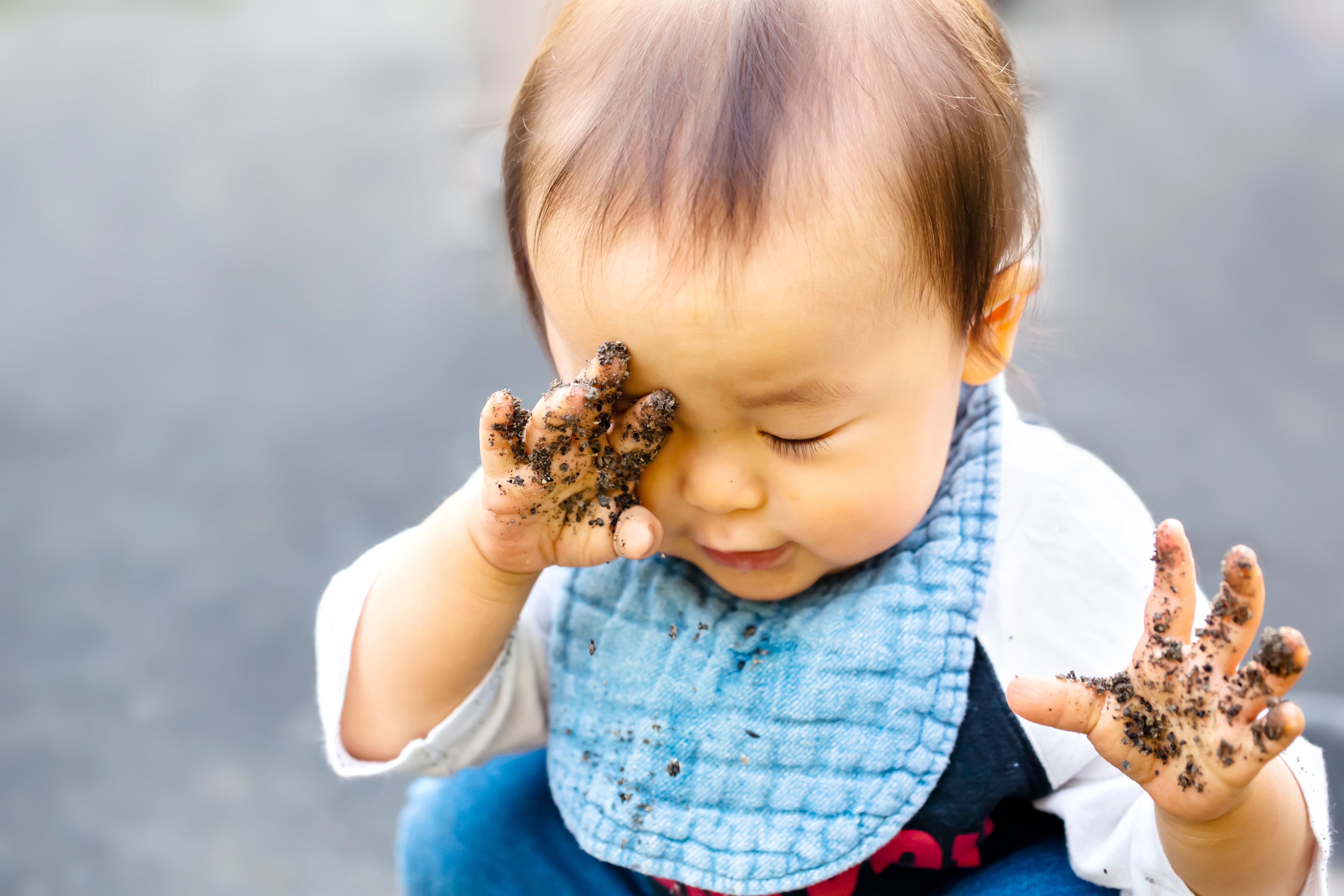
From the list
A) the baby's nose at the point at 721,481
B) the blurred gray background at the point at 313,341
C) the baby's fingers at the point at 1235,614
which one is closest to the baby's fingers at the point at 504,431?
the baby's nose at the point at 721,481

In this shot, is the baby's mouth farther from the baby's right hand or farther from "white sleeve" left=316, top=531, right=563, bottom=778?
"white sleeve" left=316, top=531, right=563, bottom=778

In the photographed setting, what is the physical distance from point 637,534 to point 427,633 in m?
0.27

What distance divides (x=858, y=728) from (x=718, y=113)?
520 millimetres

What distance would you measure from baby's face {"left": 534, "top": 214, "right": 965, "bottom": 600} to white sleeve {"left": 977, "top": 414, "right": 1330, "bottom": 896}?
12 centimetres

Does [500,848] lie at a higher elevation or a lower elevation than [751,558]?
lower

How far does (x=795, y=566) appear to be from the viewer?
3.04 ft

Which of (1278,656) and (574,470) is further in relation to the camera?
(574,470)

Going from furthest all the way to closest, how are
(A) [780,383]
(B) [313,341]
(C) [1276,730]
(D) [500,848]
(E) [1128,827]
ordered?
(B) [313,341], (D) [500,848], (E) [1128,827], (A) [780,383], (C) [1276,730]

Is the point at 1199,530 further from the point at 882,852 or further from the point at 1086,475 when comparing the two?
the point at 882,852

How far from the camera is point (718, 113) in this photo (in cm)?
74

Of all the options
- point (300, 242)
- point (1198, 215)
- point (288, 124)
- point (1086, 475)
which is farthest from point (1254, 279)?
point (288, 124)

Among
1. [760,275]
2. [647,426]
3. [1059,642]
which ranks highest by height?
[760,275]

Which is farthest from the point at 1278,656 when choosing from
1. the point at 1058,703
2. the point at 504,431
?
the point at 504,431

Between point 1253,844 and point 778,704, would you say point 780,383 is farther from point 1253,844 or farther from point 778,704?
point 1253,844
